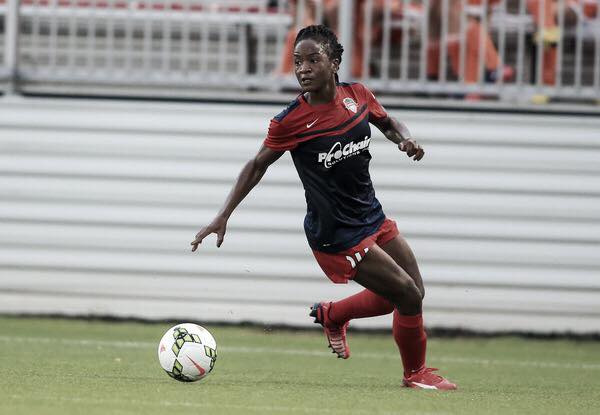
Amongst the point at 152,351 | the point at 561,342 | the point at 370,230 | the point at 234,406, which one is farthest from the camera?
the point at 561,342

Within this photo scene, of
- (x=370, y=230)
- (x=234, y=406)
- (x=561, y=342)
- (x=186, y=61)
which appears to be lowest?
(x=561, y=342)

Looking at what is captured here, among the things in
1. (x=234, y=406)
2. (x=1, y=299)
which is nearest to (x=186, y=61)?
(x=1, y=299)

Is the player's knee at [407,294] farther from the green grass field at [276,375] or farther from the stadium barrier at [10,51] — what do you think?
the stadium barrier at [10,51]

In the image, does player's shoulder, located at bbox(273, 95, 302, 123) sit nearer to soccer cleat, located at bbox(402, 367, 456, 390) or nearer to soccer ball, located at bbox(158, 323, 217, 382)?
soccer ball, located at bbox(158, 323, 217, 382)

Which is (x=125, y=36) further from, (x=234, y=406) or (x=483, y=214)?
(x=234, y=406)

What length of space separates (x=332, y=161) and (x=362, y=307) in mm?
1099

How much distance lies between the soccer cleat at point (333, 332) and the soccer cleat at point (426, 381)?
510 millimetres

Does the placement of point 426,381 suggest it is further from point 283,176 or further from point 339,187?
point 283,176

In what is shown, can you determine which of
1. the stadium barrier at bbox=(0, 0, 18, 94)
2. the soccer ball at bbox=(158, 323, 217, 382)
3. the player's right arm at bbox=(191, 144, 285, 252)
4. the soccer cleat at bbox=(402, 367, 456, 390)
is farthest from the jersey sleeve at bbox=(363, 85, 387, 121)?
the stadium barrier at bbox=(0, 0, 18, 94)

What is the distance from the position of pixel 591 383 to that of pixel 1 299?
6136 mm

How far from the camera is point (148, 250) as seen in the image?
12.5m

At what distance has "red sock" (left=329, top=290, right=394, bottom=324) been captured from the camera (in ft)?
27.0

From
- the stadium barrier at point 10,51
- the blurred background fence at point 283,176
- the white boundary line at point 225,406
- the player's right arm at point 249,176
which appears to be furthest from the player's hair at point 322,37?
the stadium barrier at point 10,51

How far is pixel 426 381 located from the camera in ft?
26.0
